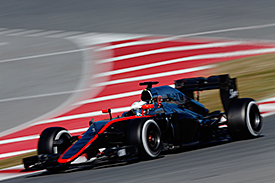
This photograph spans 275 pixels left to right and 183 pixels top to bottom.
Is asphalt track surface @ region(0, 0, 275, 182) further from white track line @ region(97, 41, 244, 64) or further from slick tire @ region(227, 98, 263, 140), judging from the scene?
white track line @ region(97, 41, 244, 64)

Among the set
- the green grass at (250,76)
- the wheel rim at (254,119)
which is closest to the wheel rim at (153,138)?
the wheel rim at (254,119)

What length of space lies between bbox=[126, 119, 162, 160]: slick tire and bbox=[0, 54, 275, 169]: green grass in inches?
204

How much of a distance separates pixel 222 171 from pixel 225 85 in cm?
329

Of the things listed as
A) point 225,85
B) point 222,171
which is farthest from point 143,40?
point 222,171

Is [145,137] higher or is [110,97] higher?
[110,97]

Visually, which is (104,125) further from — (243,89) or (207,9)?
(207,9)

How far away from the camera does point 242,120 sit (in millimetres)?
7840

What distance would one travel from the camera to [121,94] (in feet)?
46.8

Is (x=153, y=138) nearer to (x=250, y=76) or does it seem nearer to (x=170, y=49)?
(x=250, y=76)

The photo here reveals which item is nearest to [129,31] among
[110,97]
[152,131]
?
[110,97]

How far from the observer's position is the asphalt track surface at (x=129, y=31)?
19.9 feet

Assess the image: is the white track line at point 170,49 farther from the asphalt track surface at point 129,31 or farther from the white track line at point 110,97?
the white track line at point 110,97

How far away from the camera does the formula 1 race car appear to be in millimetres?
6953

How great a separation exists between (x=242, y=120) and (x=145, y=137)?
1.75 m
